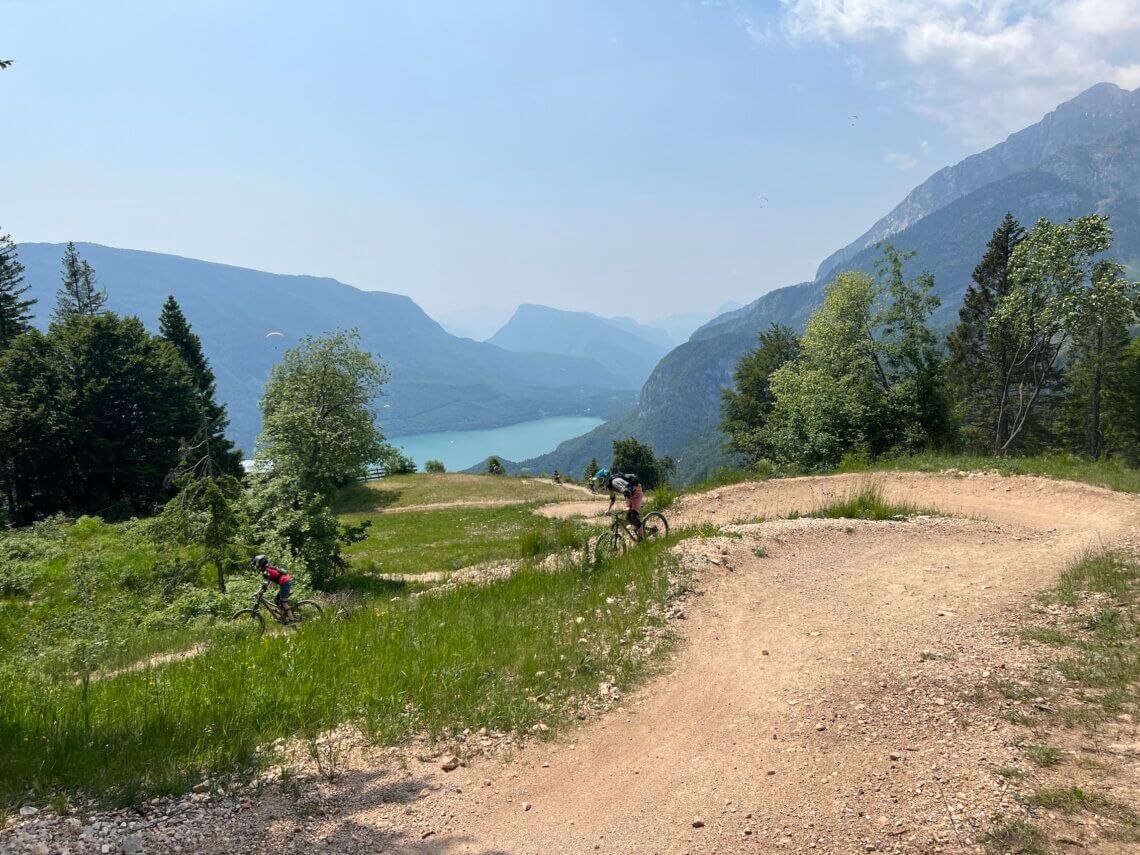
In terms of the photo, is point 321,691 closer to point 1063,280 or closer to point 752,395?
point 1063,280

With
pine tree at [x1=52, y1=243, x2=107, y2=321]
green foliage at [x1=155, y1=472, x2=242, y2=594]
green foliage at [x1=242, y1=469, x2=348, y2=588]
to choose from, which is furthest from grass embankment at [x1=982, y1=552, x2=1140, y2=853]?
pine tree at [x1=52, y1=243, x2=107, y2=321]

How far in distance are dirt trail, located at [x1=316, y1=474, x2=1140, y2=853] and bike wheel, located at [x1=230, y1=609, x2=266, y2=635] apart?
7534 millimetres

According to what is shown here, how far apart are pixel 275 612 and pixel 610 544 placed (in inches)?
278

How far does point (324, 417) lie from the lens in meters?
22.7

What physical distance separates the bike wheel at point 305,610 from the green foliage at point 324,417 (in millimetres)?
5378

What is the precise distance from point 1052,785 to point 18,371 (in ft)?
163

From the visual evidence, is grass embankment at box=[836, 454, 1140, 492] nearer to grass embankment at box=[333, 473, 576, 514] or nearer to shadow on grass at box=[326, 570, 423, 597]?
shadow on grass at box=[326, 570, 423, 597]

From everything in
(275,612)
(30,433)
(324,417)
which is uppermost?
(30,433)

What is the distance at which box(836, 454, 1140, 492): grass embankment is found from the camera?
1706cm

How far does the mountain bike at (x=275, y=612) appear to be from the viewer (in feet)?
37.9

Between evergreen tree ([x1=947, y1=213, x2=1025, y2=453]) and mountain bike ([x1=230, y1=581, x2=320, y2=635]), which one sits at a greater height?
evergreen tree ([x1=947, y1=213, x2=1025, y2=453])

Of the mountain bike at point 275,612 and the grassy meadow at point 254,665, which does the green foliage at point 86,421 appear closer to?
the grassy meadow at point 254,665

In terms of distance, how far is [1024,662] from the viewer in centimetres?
648

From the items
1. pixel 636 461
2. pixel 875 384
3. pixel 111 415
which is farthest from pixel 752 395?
pixel 111 415
